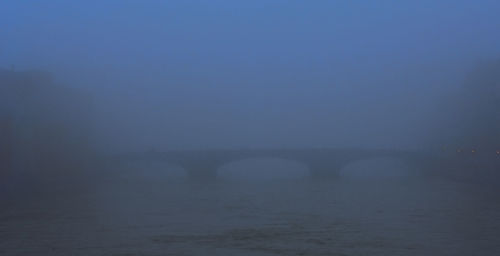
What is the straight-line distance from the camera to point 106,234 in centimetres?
1928

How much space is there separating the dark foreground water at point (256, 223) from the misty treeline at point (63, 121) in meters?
5.29

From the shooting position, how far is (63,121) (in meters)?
45.2

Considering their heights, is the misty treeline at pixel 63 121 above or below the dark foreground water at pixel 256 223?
above

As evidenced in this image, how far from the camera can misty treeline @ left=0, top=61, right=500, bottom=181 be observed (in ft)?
121

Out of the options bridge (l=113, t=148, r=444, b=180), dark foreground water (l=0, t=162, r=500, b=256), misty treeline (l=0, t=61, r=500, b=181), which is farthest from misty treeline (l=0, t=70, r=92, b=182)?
bridge (l=113, t=148, r=444, b=180)

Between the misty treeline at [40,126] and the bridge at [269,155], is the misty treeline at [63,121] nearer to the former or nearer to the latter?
the misty treeline at [40,126]

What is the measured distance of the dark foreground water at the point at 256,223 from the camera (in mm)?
16781

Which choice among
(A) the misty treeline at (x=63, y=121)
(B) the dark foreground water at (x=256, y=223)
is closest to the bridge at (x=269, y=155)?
(A) the misty treeline at (x=63, y=121)

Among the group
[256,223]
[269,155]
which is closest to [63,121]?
[269,155]

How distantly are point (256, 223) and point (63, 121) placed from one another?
25935mm

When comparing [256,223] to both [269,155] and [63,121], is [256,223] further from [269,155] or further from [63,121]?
[269,155]

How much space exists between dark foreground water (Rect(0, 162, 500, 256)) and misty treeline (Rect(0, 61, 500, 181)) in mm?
5292

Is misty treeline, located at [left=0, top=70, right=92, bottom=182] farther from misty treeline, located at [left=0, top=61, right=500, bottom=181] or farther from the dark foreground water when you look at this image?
the dark foreground water

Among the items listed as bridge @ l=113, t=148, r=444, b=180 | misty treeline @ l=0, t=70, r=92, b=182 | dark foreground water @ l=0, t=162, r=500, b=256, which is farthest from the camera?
bridge @ l=113, t=148, r=444, b=180
